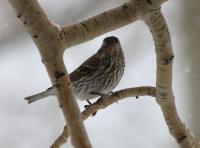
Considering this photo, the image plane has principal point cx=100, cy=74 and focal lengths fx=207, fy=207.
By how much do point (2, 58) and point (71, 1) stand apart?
0.80m

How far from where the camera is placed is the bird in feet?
5.67

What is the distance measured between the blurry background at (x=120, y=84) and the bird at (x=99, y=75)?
41 centimetres

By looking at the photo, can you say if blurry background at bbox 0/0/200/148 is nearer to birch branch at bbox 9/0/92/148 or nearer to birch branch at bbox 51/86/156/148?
birch branch at bbox 51/86/156/148

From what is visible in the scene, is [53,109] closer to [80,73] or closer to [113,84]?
[80,73]

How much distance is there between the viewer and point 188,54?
2.66 meters

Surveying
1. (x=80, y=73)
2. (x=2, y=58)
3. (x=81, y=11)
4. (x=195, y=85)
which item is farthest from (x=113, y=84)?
(x=195, y=85)

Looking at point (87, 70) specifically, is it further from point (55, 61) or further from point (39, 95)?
point (55, 61)

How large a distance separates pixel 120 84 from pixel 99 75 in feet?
2.55

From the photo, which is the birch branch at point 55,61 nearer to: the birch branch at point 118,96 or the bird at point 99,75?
the birch branch at point 118,96

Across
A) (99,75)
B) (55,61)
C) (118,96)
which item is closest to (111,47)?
(99,75)

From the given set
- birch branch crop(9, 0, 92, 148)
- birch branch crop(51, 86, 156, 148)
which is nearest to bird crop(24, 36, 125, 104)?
birch branch crop(51, 86, 156, 148)

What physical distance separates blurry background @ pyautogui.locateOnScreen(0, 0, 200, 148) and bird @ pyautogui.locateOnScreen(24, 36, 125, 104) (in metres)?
0.41

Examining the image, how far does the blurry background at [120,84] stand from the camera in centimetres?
187

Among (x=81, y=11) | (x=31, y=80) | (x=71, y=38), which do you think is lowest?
(x=71, y=38)
